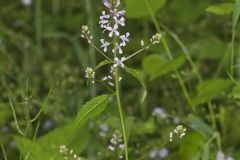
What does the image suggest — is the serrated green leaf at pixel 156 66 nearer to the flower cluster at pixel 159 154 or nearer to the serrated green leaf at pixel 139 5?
the serrated green leaf at pixel 139 5

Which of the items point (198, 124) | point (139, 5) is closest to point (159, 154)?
point (198, 124)

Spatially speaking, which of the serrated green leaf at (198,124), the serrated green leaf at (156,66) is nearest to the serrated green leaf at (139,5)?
the serrated green leaf at (156,66)

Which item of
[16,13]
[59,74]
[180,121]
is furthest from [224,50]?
[16,13]

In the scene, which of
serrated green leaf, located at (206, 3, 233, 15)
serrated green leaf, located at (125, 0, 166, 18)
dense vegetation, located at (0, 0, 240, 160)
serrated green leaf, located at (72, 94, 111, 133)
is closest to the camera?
serrated green leaf, located at (72, 94, 111, 133)

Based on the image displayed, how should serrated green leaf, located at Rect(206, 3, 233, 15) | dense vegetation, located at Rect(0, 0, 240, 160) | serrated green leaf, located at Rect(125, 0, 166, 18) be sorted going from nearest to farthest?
serrated green leaf, located at Rect(206, 3, 233, 15) < dense vegetation, located at Rect(0, 0, 240, 160) < serrated green leaf, located at Rect(125, 0, 166, 18)

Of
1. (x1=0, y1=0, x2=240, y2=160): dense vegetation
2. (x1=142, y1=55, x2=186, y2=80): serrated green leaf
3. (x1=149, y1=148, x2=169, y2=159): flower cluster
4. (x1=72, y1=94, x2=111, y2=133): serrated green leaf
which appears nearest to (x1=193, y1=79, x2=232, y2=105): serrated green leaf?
(x1=0, y1=0, x2=240, y2=160): dense vegetation

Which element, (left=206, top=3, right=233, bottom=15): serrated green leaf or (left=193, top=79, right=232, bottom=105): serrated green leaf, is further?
(left=193, top=79, right=232, bottom=105): serrated green leaf

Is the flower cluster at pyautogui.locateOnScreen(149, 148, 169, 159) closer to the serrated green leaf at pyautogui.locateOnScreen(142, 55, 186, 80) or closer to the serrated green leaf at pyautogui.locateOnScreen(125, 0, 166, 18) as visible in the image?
the serrated green leaf at pyautogui.locateOnScreen(142, 55, 186, 80)
